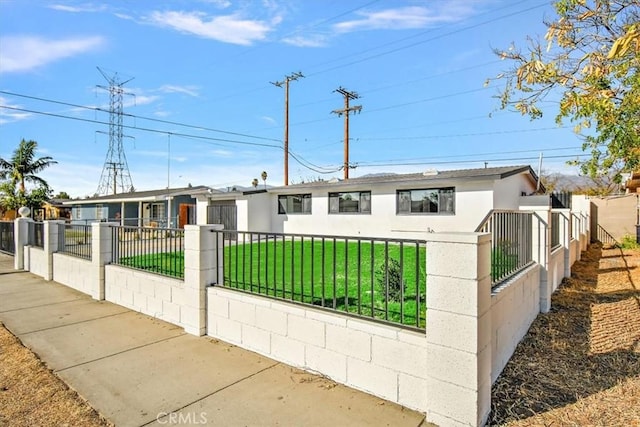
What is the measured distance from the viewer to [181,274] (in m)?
5.16

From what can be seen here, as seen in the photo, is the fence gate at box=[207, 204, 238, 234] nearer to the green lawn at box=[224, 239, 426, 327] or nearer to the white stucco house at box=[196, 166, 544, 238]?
the white stucco house at box=[196, 166, 544, 238]

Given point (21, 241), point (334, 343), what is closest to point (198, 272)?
point (334, 343)

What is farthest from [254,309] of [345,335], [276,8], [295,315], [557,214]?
[276,8]

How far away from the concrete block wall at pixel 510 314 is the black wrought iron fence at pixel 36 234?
10.6 meters

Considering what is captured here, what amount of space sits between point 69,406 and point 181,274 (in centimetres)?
240

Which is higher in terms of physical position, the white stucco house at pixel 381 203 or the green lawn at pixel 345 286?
the white stucco house at pixel 381 203

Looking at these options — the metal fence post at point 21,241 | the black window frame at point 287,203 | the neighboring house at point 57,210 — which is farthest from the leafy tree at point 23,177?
the black window frame at point 287,203

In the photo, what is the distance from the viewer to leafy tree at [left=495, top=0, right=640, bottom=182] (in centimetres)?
344

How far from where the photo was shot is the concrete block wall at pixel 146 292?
495cm

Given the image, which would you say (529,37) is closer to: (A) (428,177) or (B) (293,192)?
(A) (428,177)

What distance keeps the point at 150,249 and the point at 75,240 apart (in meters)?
3.13

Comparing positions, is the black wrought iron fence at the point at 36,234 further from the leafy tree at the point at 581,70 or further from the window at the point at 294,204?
the leafy tree at the point at 581,70

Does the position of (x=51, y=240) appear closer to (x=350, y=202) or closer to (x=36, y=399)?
(x=36, y=399)

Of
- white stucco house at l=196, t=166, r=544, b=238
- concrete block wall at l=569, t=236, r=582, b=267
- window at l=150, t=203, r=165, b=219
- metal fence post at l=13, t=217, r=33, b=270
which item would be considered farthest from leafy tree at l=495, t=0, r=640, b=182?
window at l=150, t=203, r=165, b=219
